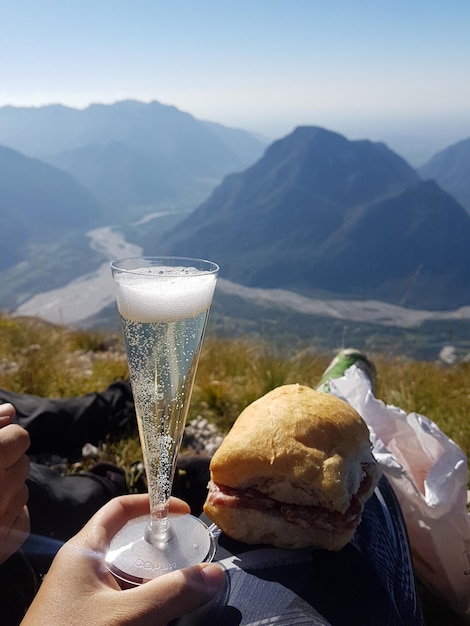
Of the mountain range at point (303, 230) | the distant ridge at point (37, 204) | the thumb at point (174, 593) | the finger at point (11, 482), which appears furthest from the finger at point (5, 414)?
the distant ridge at point (37, 204)

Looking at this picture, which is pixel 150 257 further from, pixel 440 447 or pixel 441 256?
pixel 441 256

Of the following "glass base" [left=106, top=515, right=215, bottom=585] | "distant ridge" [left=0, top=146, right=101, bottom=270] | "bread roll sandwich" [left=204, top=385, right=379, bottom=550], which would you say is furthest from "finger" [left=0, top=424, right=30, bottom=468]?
"distant ridge" [left=0, top=146, right=101, bottom=270]

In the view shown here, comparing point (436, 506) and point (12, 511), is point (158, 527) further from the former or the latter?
point (436, 506)

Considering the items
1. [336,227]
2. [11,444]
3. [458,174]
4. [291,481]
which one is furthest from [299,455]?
[458,174]

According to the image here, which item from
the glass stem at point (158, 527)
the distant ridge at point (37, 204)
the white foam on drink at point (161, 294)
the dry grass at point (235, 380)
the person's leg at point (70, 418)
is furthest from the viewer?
the distant ridge at point (37, 204)

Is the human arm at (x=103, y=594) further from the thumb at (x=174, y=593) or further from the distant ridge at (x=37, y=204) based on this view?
the distant ridge at (x=37, y=204)

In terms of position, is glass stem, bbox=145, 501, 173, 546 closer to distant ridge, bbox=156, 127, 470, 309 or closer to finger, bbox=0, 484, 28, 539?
finger, bbox=0, 484, 28, 539

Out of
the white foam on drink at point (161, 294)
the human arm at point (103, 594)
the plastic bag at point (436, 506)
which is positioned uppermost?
the white foam on drink at point (161, 294)
